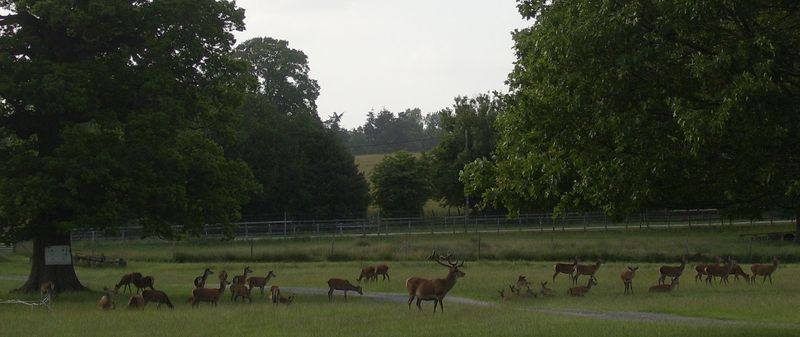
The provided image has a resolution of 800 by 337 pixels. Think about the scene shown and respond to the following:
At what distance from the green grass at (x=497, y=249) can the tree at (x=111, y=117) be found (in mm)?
19318

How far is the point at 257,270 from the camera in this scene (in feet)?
138

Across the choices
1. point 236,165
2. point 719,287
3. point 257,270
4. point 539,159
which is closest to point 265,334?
point 539,159

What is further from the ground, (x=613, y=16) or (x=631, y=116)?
(x=613, y=16)

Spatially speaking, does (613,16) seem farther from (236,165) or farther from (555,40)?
(236,165)

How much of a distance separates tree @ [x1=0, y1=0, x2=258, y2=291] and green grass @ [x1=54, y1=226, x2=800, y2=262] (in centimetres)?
1932

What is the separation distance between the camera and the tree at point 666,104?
13.0 m

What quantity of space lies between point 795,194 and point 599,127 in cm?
296

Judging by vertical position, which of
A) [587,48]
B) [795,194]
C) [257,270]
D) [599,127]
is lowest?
[257,270]

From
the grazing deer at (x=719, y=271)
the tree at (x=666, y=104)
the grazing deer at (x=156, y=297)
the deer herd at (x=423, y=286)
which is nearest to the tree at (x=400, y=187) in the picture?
the deer herd at (x=423, y=286)

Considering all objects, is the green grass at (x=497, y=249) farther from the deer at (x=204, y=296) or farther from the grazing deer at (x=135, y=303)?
the grazing deer at (x=135, y=303)

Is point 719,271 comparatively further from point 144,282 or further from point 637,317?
point 144,282

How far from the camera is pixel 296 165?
7669 centimetres

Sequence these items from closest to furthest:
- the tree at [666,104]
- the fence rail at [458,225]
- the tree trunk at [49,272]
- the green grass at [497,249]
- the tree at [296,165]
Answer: the tree at [666,104], the tree trunk at [49,272], the green grass at [497,249], the fence rail at [458,225], the tree at [296,165]

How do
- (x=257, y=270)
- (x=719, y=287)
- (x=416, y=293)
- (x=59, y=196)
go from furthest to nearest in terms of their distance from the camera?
(x=257, y=270)
(x=719, y=287)
(x=59, y=196)
(x=416, y=293)
